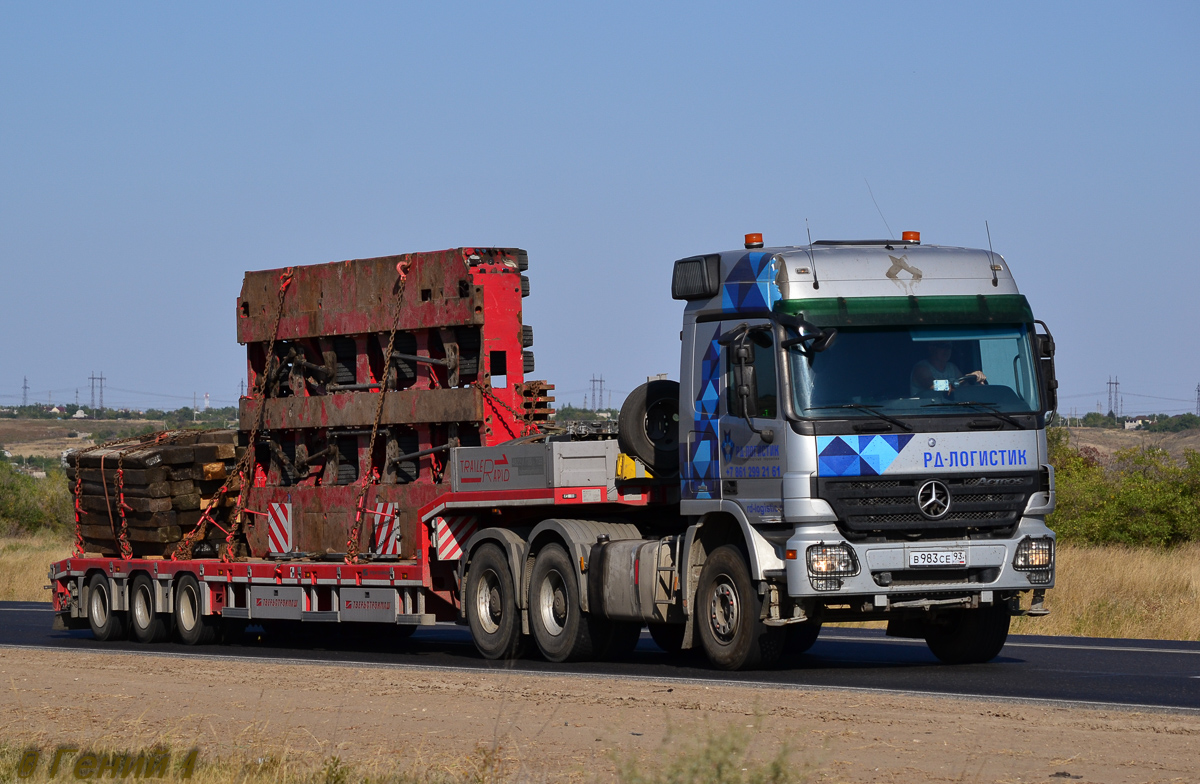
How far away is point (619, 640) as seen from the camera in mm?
15758

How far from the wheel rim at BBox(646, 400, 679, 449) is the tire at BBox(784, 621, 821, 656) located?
81.2 inches

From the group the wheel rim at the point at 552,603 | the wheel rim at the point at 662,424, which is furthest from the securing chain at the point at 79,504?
the wheel rim at the point at 662,424

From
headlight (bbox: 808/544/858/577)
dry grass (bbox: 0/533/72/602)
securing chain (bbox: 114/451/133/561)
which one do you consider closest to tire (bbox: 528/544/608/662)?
headlight (bbox: 808/544/858/577)

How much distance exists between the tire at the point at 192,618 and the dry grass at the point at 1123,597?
961cm

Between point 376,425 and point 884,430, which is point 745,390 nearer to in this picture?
point 884,430

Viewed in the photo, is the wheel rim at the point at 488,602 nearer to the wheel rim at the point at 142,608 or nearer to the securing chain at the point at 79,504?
the wheel rim at the point at 142,608

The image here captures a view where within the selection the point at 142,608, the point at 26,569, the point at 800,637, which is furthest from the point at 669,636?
the point at 26,569

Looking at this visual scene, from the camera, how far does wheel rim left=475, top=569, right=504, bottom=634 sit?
16.4 meters

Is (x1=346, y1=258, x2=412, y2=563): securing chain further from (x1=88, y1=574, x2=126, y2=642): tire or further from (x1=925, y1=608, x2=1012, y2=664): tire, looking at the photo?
(x1=925, y1=608, x2=1012, y2=664): tire

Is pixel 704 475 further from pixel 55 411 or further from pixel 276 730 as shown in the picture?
pixel 55 411

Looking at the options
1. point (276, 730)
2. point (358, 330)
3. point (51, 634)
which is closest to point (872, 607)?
point (276, 730)

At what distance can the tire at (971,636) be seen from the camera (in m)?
14.2

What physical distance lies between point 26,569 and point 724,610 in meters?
27.7

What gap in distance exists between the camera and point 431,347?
59.1 feet
